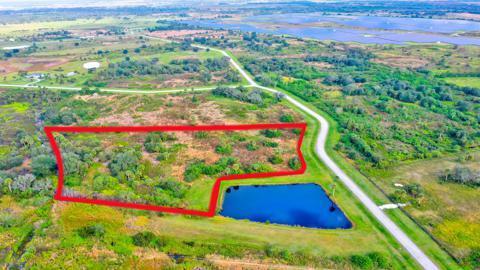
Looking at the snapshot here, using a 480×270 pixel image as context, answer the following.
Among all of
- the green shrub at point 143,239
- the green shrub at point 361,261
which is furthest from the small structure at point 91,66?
the green shrub at point 361,261

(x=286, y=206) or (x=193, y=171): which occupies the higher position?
(x=193, y=171)

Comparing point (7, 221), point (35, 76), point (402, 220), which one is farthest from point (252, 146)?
point (35, 76)

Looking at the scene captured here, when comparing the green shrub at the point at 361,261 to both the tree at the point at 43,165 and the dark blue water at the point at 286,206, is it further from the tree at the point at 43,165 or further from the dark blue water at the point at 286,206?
the tree at the point at 43,165

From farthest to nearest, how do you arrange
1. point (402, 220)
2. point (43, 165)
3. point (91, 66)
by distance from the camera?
point (91, 66) → point (43, 165) → point (402, 220)

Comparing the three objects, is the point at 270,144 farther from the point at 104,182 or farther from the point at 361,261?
the point at 361,261

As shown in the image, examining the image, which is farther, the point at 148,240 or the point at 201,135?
the point at 201,135

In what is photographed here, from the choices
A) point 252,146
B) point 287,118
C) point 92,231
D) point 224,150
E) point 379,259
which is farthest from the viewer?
point 287,118

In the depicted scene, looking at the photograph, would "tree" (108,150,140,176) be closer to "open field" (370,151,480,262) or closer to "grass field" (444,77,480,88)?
"open field" (370,151,480,262)

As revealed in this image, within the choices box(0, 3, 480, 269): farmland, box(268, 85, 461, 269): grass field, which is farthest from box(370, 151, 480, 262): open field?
box(268, 85, 461, 269): grass field

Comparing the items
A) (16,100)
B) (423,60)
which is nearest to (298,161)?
(16,100)

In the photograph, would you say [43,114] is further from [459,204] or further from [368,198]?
[459,204]
